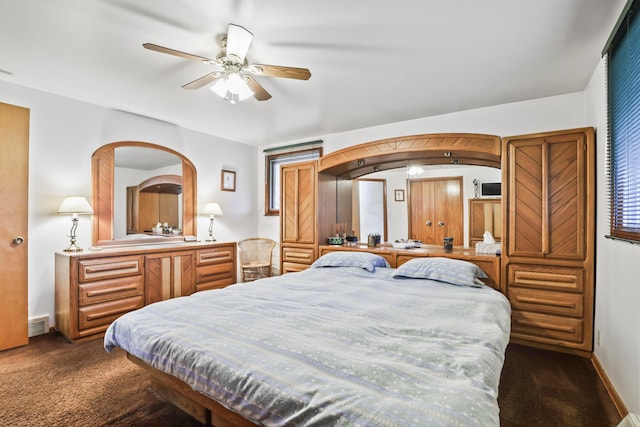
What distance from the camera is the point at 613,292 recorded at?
2.17 meters

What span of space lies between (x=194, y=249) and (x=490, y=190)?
3.66m

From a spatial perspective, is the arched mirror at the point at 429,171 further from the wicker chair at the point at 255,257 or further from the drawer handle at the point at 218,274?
the drawer handle at the point at 218,274

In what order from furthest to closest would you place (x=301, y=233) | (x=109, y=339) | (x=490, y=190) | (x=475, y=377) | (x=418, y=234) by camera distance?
(x=301, y=233), (x=418, y=234), (x=490, y=190), (x=109, y=339), (x=475, y=377)

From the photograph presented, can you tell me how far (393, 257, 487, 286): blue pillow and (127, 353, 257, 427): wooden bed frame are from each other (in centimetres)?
196

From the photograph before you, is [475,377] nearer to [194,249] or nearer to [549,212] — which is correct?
[549,212]

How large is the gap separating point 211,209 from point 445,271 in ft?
10.5

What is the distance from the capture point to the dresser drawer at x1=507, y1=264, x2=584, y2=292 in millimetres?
2670

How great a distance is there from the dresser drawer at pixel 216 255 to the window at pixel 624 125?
13.3 ft

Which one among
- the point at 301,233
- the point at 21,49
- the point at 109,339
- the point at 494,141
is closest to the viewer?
the point at 109,339

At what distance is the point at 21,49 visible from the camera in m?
2.31

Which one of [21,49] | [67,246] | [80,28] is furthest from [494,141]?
[67,246]

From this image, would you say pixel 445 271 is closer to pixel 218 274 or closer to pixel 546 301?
pixel 546 301

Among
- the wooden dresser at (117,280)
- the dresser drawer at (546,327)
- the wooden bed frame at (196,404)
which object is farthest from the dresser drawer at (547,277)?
the wooden dresser at (117,280)

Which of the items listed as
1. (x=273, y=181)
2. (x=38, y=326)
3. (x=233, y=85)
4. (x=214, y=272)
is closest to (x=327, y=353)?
(x=233, y=85)
